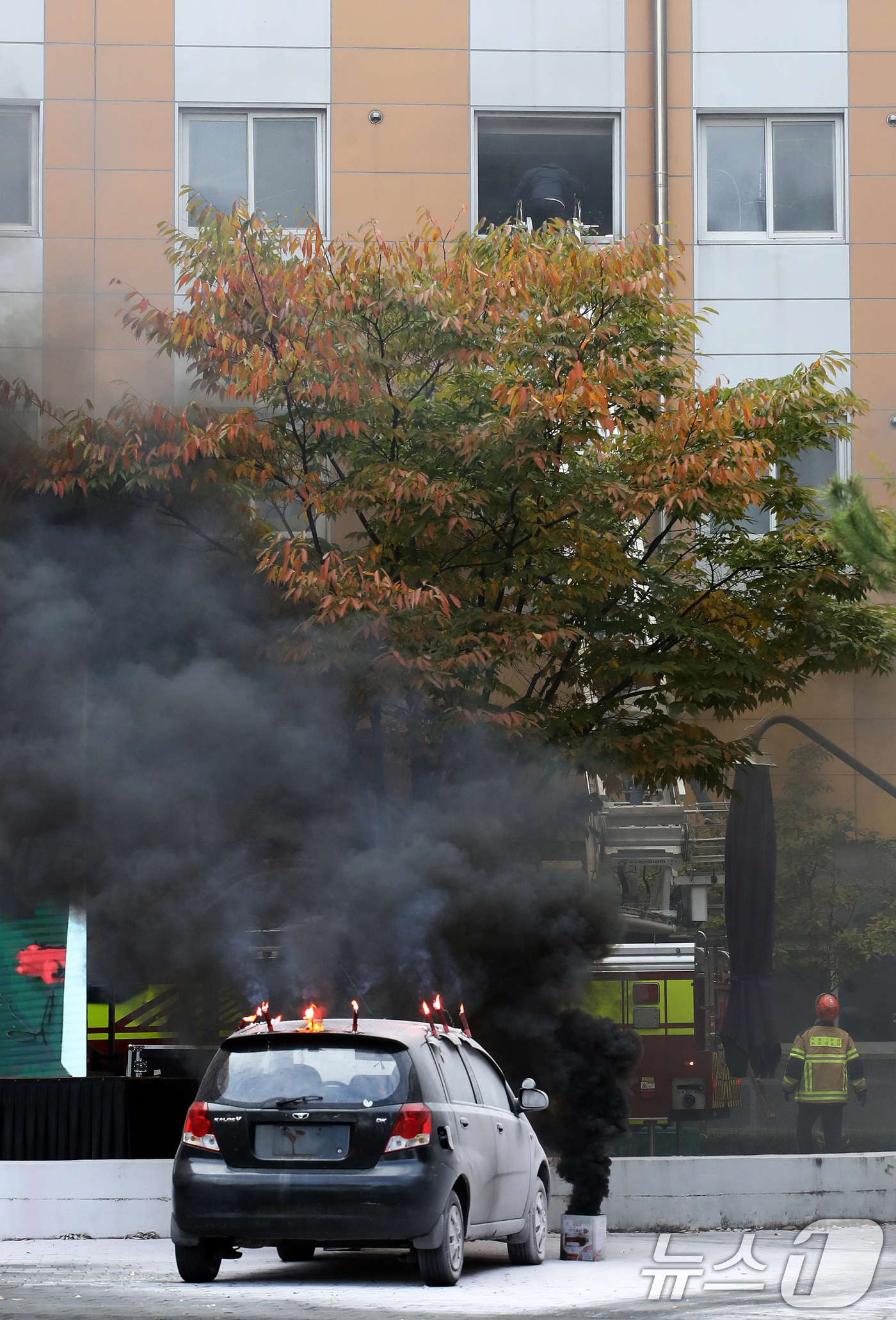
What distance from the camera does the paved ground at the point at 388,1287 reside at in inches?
238

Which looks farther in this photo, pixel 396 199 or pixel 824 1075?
pixel 396 199

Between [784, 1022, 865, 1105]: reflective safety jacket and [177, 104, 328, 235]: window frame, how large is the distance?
28.3 ft

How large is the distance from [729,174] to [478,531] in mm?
6759

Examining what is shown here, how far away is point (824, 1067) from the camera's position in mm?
12148

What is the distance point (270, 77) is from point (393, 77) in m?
1.18

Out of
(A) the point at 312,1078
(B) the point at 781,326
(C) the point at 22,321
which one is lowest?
(A) the point at 312,1078

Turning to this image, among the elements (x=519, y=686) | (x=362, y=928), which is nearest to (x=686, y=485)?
(x=519, y=686)

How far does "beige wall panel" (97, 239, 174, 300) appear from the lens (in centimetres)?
1252

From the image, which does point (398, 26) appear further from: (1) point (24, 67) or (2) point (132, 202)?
(1) point (24, 67)

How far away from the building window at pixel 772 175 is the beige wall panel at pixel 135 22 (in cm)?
529

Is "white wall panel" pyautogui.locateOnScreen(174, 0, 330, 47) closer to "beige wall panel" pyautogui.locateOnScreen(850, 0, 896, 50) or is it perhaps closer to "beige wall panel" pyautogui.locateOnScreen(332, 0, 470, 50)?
"beige wall panel" pyautogui.locateOnScreen(332, 0, 470, 50)

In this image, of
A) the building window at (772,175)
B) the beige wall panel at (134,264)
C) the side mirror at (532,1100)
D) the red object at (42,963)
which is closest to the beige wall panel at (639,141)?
the building window at (772,175)

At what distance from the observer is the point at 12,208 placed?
1296cm

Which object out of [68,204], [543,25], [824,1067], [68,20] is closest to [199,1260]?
[824,1067]
